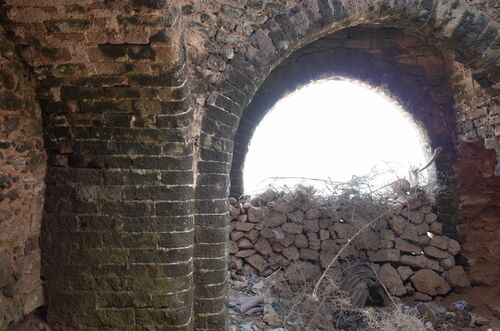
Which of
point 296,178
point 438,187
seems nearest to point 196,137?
point 296,178

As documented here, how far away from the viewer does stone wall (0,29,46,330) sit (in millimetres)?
2131

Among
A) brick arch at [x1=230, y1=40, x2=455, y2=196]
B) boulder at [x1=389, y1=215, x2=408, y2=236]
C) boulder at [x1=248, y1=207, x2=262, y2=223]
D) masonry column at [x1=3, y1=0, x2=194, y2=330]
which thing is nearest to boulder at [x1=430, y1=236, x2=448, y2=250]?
boulder at [x1=389, y1=215, x2=408, y2=236]

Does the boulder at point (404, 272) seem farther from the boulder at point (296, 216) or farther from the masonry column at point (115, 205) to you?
the masonry column at point (115, 205)

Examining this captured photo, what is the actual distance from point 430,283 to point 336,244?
1354 mm

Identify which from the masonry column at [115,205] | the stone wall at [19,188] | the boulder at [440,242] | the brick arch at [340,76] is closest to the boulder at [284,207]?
the brick arch at [340,76]

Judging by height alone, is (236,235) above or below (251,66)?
below

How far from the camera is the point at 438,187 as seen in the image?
525 cm

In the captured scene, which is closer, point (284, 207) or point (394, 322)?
point (394, 322)

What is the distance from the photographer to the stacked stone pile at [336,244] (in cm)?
492

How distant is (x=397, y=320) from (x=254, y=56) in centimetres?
318

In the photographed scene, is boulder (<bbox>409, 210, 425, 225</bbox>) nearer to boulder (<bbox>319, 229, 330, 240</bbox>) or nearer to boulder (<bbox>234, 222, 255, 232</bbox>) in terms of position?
boulder (<bbox>319, 229, 330, 240</bbox>)

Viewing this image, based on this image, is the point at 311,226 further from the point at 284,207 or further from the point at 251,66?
the point at 251,66

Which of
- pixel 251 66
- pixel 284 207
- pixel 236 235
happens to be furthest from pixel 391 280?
pixel 251 66

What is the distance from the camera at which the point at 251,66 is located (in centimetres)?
281
